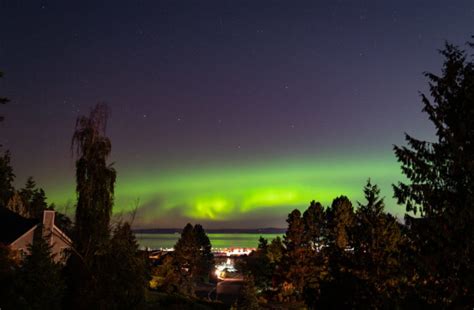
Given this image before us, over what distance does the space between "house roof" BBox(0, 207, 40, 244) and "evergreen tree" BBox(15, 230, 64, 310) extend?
18997 mm

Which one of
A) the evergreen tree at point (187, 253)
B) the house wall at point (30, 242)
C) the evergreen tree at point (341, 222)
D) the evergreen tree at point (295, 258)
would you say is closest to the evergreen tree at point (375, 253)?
the house wall at point (30, 242)

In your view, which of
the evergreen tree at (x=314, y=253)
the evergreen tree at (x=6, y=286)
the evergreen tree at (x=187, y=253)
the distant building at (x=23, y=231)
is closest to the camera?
the evergreen tree at (x=6, y=286)

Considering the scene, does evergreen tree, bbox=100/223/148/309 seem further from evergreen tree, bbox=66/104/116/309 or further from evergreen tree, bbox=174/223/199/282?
evergreen tree, bbox=174/223/199/282

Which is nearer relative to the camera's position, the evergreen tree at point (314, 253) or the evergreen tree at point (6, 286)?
the evergreen tree at point (6, 286)

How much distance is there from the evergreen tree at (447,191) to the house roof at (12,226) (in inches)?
1300

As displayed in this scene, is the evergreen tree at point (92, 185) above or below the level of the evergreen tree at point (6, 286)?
above

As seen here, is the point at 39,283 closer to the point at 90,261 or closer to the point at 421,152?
the point at 90,261

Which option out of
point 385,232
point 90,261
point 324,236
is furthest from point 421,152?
point 324,236

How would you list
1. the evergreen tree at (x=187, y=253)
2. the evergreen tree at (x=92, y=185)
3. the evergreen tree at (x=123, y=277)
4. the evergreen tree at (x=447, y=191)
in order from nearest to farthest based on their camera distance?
the evergreen tree at (x=447, y=191), the evergreen tree at (x=123, y=277), the evergreen tree at (x=92, y=185), the evergreen tree at (x=187, y=253)

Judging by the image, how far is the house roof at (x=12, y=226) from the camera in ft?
124

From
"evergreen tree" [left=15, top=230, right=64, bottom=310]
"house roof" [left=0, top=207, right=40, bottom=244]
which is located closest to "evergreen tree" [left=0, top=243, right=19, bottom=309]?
"evergreen tree" [left=15, top=230, right=64, bottom=310]

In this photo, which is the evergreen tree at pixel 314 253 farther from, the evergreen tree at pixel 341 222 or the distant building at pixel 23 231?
the distant building at pixel 23 231

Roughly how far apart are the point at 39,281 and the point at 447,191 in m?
16.6

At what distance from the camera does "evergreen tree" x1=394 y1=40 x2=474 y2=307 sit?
13789 mm
